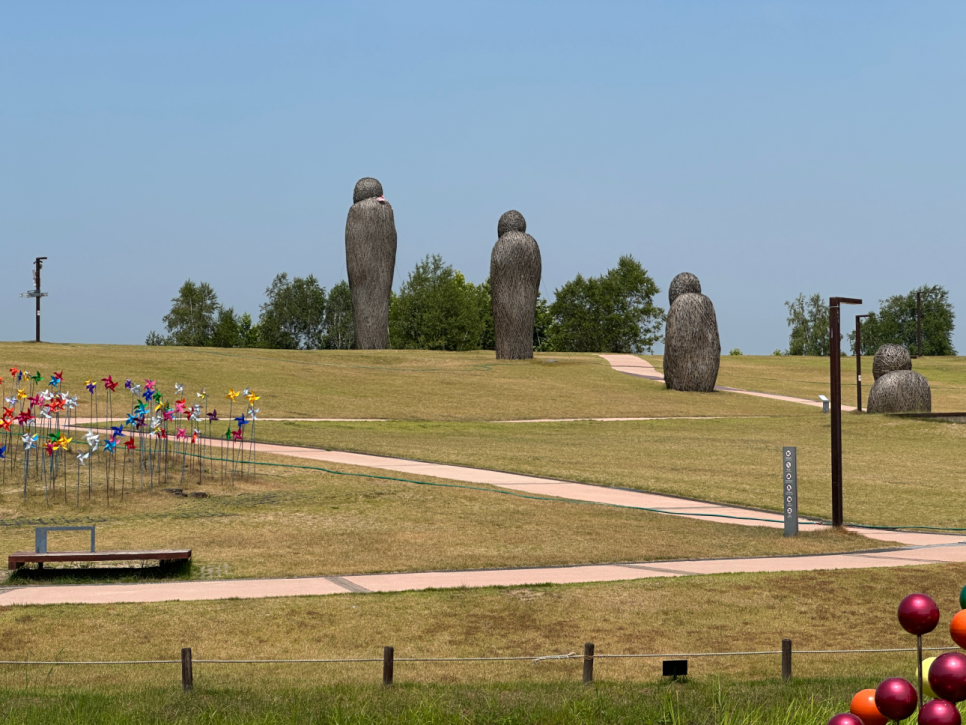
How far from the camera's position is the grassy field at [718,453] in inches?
663

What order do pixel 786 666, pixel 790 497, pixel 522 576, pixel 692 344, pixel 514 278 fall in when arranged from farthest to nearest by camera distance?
pixel 514 278
pixel 692 344
pixel 790 497
pixel 522 576
pixel 786 666

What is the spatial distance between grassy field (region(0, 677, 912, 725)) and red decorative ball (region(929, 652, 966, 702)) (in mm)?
2837

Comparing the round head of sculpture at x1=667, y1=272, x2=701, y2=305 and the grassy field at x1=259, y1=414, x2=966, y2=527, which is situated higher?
the round head of sculpture at x1=667, y1=272, x2=701, y2=305

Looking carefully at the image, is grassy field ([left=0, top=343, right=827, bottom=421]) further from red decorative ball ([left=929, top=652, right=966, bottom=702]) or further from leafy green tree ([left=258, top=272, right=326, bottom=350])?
leafy green tree ([left=258, top=272, right=326, bottom=350])

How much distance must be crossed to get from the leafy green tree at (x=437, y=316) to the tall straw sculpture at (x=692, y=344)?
147ft

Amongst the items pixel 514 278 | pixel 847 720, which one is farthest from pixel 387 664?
pixel 514 278

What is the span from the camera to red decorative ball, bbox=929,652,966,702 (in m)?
3.02

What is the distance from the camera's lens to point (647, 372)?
46.3m

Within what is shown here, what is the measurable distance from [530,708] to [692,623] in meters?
3.04

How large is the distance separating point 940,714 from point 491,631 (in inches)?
236

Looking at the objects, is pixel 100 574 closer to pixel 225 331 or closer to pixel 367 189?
pixel 367 189

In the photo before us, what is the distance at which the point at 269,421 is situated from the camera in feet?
83.5

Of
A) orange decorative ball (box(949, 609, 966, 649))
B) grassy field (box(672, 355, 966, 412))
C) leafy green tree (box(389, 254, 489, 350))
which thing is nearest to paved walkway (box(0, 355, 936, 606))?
orange decorative ball (box(949, 609, 966, 649))

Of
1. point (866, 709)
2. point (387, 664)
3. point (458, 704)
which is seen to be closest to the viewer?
point (866, 709)
